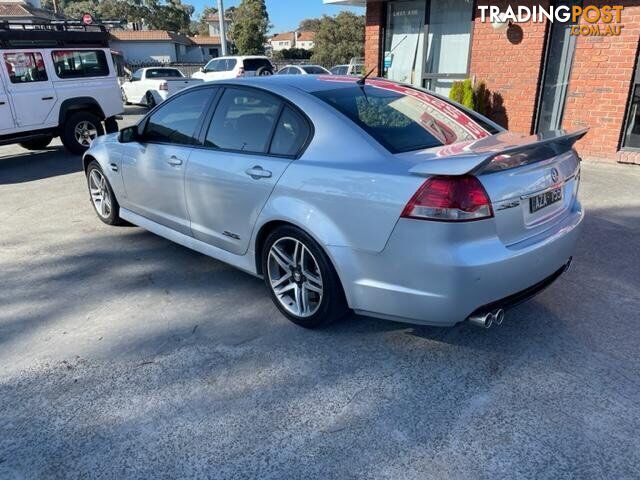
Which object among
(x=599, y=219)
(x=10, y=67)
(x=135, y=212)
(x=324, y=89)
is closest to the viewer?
(x=324, y=89)

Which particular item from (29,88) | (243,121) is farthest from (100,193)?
(29,88)

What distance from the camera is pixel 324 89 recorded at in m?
3.44

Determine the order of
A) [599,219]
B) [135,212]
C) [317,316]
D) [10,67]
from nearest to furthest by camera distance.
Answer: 1. [317,316]
2. [135,212]
3. [599,219]
4. [10,67]

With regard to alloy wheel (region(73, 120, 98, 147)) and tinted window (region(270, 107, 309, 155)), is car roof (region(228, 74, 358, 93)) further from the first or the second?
alloy wheel (region(73, 120, 98, 147))

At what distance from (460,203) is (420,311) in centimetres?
63

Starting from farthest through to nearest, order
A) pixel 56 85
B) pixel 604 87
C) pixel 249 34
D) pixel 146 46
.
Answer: pixel 146 46
pixel 249 34
pixel 56 85
pixel 604 87

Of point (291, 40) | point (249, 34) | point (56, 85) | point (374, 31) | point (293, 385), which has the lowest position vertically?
point (293, 385)

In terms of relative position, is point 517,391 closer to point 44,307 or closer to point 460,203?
→ point 460,203

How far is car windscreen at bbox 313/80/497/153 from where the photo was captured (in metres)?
3.06

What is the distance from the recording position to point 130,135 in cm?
458

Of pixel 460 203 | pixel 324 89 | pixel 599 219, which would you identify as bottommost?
pixel 599 219

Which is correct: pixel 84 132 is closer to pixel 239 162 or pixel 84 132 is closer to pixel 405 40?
pixel 405 40

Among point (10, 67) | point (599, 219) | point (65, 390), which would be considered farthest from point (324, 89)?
point (10, 67)

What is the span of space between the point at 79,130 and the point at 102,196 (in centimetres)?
547
